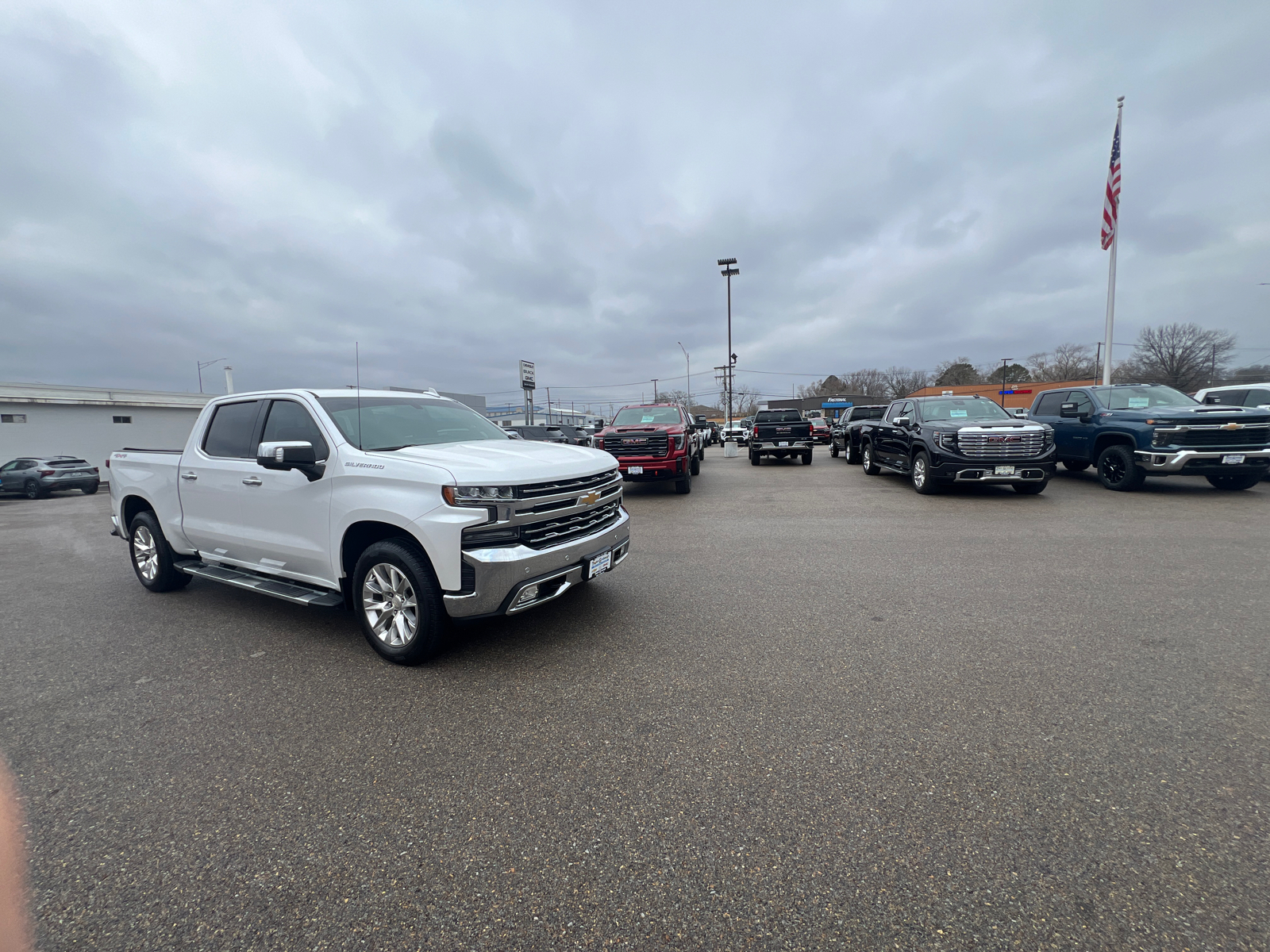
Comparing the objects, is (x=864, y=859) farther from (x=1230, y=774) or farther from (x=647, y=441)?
(x=647, y=441)

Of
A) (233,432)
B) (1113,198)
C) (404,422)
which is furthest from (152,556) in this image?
(1113,198)

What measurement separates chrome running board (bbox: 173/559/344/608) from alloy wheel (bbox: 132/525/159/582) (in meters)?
0.52

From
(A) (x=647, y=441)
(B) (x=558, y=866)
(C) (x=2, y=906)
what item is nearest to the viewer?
(C) (x=2, y=906)

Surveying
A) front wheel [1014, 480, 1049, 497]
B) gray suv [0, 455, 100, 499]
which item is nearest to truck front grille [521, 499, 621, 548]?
front wheel [1014, 480, 1049, 497]

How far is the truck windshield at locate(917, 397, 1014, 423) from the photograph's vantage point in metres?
10.3

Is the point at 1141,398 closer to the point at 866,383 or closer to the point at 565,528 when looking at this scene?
the point at 565,528

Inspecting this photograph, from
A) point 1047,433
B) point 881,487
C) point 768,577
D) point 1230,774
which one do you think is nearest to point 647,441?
point 881,487

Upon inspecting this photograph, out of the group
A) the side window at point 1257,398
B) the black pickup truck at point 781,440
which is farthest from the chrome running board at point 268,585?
the side window at point 1257,398

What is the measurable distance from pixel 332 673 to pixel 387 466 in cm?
134

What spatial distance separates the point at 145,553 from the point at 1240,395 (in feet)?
60.8

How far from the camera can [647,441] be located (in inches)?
429

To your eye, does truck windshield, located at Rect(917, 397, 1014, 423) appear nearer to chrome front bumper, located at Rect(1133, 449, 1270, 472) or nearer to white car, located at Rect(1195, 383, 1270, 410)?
chrome front bumper, located at Rect(1133, 449, 1270, 472)

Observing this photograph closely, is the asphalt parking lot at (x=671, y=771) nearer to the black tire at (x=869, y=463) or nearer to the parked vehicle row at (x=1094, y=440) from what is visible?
the parked vehicle row at (x=1094, y=440)

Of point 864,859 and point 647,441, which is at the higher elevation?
point 647,441
